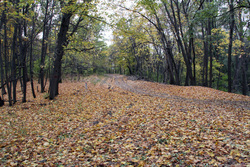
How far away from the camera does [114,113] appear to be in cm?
875

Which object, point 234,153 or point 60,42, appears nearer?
point 234,153

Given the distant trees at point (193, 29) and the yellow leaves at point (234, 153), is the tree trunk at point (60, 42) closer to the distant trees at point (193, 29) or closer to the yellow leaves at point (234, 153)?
the distant trees at point (193, 29)

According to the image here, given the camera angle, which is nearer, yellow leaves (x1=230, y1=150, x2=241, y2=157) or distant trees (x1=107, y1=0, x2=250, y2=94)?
yellow leaves (x1=230, y1=150, x2=241, y2=157)

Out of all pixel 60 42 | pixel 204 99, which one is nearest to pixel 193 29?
pixel 204 99

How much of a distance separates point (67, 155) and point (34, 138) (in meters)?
2.20

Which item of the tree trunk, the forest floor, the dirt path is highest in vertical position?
the tree trunk

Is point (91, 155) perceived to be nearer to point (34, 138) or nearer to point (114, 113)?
point (34, 138)

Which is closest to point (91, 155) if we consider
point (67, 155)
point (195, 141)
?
point (67, 155)

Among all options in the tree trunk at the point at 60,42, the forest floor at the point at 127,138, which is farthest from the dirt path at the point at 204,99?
the tree trunk at the point at 60,42

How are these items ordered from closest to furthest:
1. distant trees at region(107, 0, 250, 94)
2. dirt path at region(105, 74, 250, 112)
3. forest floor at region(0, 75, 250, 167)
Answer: forest floor at region(0, 75, 250, 167), dirt path at region(105, 74, 250, 112), distant trees at region(107, 0, 250, 94)

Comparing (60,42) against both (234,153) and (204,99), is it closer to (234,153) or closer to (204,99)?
(204,99)

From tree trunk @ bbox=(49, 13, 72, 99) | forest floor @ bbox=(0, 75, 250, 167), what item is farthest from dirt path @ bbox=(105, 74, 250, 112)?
tree trunk @ bbox=(49, 13, 72, 99)

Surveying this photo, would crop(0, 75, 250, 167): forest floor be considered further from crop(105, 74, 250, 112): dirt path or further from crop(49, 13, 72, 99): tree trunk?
crop(49, 13, 72, 99): tree trunk

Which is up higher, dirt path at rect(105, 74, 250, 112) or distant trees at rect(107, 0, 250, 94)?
distant trees at rect(107, 0, 250, 94)
